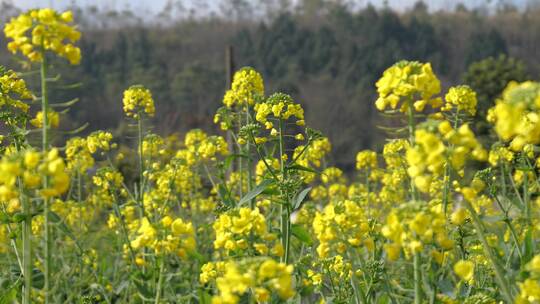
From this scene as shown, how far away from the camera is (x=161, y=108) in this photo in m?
37.7

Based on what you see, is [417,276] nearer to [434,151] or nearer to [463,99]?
[434,151]

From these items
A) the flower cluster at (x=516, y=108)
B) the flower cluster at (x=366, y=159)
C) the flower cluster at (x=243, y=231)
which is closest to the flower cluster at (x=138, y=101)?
the flower cluster at (x=243, y=231)

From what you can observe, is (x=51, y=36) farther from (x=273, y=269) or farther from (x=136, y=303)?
(x=136, y=303)

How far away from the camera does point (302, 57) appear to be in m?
48.7

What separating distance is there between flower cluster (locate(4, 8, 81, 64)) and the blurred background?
766 inches

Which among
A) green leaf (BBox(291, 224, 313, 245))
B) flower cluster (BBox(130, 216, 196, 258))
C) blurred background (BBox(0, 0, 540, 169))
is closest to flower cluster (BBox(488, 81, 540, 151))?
flower cluster (BBox(130, 216, 196, 258))

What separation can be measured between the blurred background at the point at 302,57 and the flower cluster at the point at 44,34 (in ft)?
63.9

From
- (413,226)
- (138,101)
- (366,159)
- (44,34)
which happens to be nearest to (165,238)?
(44,34)

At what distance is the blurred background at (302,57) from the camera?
33.5 metres

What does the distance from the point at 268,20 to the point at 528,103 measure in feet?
243

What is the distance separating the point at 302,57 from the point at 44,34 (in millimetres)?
46796

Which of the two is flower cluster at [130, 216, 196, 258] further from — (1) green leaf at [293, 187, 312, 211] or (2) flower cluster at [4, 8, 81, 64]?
(1) green leaf at [293, 187, 312, 211]

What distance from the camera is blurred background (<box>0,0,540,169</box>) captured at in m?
33.5

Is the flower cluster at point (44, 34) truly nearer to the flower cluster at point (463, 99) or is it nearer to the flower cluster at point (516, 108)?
the flower cluster at point (516, 108)
